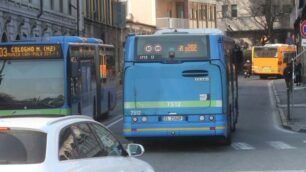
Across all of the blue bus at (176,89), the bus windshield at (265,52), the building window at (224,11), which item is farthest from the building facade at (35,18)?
the building window at (224,11)

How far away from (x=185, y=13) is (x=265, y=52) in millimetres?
20619

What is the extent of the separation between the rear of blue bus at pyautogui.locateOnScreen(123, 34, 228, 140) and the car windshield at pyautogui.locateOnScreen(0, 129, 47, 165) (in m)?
10.1

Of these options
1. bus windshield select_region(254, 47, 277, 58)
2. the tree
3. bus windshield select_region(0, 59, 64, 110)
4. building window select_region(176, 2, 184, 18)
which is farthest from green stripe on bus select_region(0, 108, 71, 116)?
building window select_region(176, 2, 184, 18)

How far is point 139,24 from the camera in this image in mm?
74938

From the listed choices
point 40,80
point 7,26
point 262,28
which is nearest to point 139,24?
point 262,28

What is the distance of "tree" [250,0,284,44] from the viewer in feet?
281

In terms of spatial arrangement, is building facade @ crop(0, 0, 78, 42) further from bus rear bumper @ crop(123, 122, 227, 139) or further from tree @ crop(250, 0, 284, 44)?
tree @ crop(250, 0, 284, 44)

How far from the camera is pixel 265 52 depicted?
66438mm

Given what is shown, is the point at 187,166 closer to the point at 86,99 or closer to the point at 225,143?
the point at 225,143

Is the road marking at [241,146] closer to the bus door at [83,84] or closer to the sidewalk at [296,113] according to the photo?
the sidewalk at [296,113]

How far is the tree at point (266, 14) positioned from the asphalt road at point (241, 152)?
202 ft

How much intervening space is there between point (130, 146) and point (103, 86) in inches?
745

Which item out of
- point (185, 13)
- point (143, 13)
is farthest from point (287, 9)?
point (143, 13)

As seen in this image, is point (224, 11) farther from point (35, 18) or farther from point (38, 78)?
point (38, 78)
